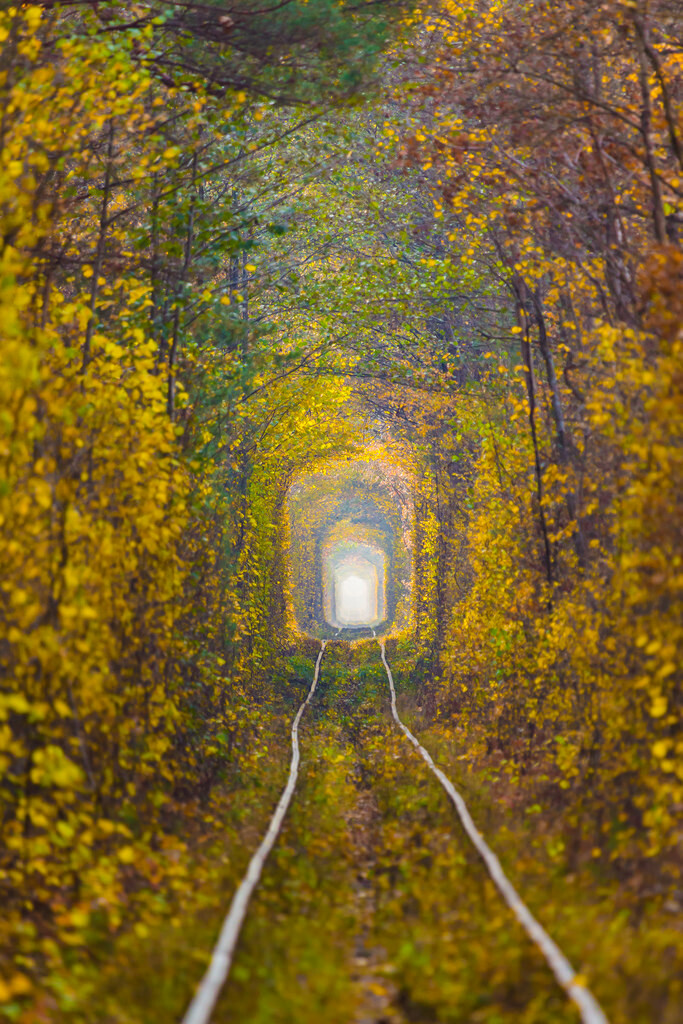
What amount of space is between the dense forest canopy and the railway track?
0.22 m

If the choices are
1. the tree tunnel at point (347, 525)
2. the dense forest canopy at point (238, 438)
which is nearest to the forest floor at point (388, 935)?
the dense forest canopy at point (238, 438)

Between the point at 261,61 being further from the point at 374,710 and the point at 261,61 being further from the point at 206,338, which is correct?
the point at 374,710

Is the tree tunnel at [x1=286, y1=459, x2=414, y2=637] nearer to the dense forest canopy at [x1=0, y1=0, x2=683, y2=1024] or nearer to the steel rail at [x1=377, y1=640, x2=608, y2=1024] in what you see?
the dense forest canopy at [x1=0, y1=0, x2=683, y2=1024]

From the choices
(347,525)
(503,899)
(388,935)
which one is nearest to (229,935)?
(388,935)

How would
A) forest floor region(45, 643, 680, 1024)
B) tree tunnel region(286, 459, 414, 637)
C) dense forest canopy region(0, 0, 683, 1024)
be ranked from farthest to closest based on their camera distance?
tree tunnel region(286, 459, 414, 637), dense forest canopy region(0, 0, 683, 1024), forest floor region(45, 643, 680, 1024)

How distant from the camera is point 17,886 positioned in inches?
262

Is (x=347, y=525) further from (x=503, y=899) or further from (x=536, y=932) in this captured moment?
(x=536, y=932)

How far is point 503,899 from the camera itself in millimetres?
6797

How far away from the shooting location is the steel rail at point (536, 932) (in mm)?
4699

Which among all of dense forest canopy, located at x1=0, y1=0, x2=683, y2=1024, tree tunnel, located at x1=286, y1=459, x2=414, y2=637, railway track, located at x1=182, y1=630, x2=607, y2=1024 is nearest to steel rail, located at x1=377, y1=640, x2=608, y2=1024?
railway track, located at x1=182, y1=630, x2=607, y2=1024

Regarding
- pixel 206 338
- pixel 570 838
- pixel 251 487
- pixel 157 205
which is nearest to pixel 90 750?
pixel 570 838

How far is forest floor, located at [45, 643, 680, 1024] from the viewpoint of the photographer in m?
5.20

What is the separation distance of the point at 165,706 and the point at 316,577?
48869 mm

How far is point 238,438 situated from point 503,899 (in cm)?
1245
